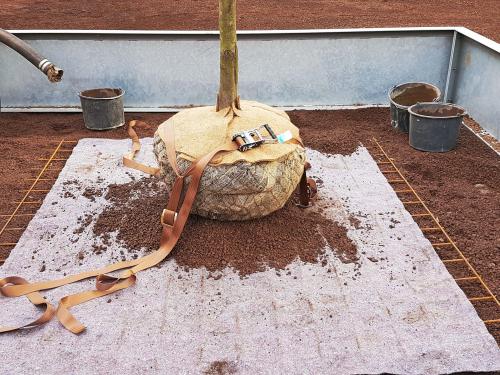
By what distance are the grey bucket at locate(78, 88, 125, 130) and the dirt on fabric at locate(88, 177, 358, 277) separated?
6.75 feet

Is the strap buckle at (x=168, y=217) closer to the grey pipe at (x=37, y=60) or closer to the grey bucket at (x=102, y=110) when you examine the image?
the grey pipe at (x=37, y=60)

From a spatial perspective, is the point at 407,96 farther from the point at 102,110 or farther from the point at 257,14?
the point at 257,14

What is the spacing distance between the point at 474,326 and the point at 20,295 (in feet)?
8.81

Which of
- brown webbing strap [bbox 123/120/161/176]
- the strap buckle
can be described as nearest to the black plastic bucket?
brown webbing strap [bbox 123/120/161/176]

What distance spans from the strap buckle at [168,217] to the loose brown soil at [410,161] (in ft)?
4.03

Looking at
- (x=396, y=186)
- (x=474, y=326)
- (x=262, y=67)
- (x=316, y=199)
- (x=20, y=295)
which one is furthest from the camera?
(x=262, y=67)

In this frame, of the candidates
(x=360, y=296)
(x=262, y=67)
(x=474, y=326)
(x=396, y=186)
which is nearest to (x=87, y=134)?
(x=262, y=67)

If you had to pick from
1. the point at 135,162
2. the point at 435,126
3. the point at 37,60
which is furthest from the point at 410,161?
the point at 37,60

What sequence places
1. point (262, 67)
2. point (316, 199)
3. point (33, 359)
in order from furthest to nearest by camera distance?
point (262, 67)
point (316, 199)
point (33, 359)

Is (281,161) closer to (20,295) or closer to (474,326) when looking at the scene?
(474,326)

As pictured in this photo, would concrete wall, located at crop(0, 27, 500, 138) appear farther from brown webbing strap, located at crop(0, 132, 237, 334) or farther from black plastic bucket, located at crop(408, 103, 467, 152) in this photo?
brown webbing strap, located at crop(0, 132, 237, 334)

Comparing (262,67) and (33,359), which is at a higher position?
(262,67)

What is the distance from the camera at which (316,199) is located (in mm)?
4348

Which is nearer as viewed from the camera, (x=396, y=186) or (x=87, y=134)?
(x=396, y=186)
